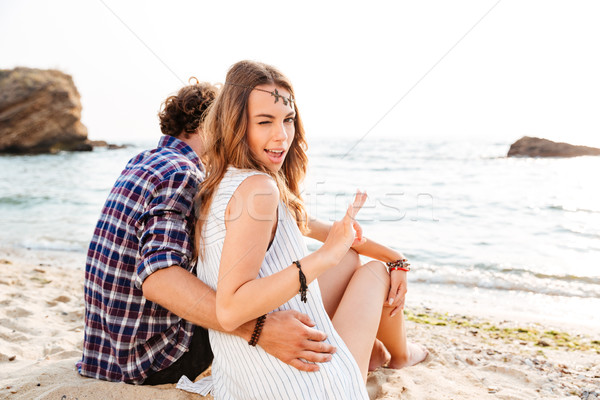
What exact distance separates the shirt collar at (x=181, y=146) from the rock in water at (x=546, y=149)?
2477 centimetres

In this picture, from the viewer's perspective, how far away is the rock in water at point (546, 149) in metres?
23.0

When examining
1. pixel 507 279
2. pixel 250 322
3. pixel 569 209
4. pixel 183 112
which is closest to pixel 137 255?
pixel 250 322

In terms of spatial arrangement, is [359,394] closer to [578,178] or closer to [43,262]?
[43,262]

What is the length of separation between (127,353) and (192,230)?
0.70 meters

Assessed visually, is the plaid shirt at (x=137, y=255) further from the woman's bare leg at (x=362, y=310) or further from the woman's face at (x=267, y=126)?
the woman's bare leg at (x=362, y=310)

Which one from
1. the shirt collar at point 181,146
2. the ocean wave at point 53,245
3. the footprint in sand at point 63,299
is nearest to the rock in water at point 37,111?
the ocean wave at point 53,245

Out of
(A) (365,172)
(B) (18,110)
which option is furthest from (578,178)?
(B) (18,110)

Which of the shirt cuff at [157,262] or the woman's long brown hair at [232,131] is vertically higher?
the woman's long brown hair at [232,131]

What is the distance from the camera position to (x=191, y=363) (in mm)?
2422

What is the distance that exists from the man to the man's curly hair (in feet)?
0.72

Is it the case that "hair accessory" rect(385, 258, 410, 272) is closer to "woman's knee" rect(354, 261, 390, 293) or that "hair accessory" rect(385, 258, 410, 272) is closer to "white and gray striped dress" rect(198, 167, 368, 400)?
"woman's knee" rect(354, 261, 390, 293)

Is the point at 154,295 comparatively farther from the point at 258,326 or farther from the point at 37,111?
the point at 37,111

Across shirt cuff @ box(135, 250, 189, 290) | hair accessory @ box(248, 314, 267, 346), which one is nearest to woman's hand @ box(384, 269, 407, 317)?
hair accessory @ box(248, 314, 267, 346)

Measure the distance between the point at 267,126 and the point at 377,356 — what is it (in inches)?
67.1
